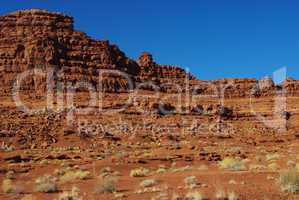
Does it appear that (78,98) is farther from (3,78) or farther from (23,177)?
(23,177)

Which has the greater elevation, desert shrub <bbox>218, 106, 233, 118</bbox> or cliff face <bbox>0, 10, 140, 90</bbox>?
cliff face <bbox>0, 10, 140, 90</bbox>

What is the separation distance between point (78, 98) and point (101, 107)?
4.11m

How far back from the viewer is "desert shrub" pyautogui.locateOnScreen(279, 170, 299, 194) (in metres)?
11.1

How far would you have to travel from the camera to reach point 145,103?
51.5 meters

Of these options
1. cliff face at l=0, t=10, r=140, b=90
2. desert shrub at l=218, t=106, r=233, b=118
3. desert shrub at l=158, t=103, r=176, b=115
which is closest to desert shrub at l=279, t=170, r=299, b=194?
desert shrub at l=158, t=103, r=176, b=115

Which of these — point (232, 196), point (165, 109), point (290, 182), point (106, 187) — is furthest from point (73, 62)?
point (232, 196)

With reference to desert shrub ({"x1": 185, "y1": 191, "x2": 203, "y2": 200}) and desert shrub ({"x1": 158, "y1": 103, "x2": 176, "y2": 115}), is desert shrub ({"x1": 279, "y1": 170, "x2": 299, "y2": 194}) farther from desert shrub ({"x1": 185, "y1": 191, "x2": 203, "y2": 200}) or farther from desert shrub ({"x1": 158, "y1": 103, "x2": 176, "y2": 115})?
desert shrub ({"x1": 158, "y1": 103, "x2": 176, "y2": 115})

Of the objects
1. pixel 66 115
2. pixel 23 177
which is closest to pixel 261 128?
pixel 66 115

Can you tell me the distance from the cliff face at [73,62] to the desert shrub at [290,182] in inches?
1779

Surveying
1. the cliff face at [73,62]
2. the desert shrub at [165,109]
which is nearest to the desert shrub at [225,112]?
the desert shrub at [165,109]

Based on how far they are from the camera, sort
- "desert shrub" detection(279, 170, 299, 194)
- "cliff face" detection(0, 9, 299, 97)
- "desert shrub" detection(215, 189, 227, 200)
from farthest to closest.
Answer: "cliff face" detection(0, 9, 299, 97)
"desert shrub" detection(279, 170, 299, 194)
"desert shrub" detection(215, 189, 227, 200)

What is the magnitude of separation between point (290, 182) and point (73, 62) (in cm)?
4982

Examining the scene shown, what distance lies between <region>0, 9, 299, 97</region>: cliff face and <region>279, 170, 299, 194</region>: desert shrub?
Result: 148 feet

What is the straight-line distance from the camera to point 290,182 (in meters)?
11.3
